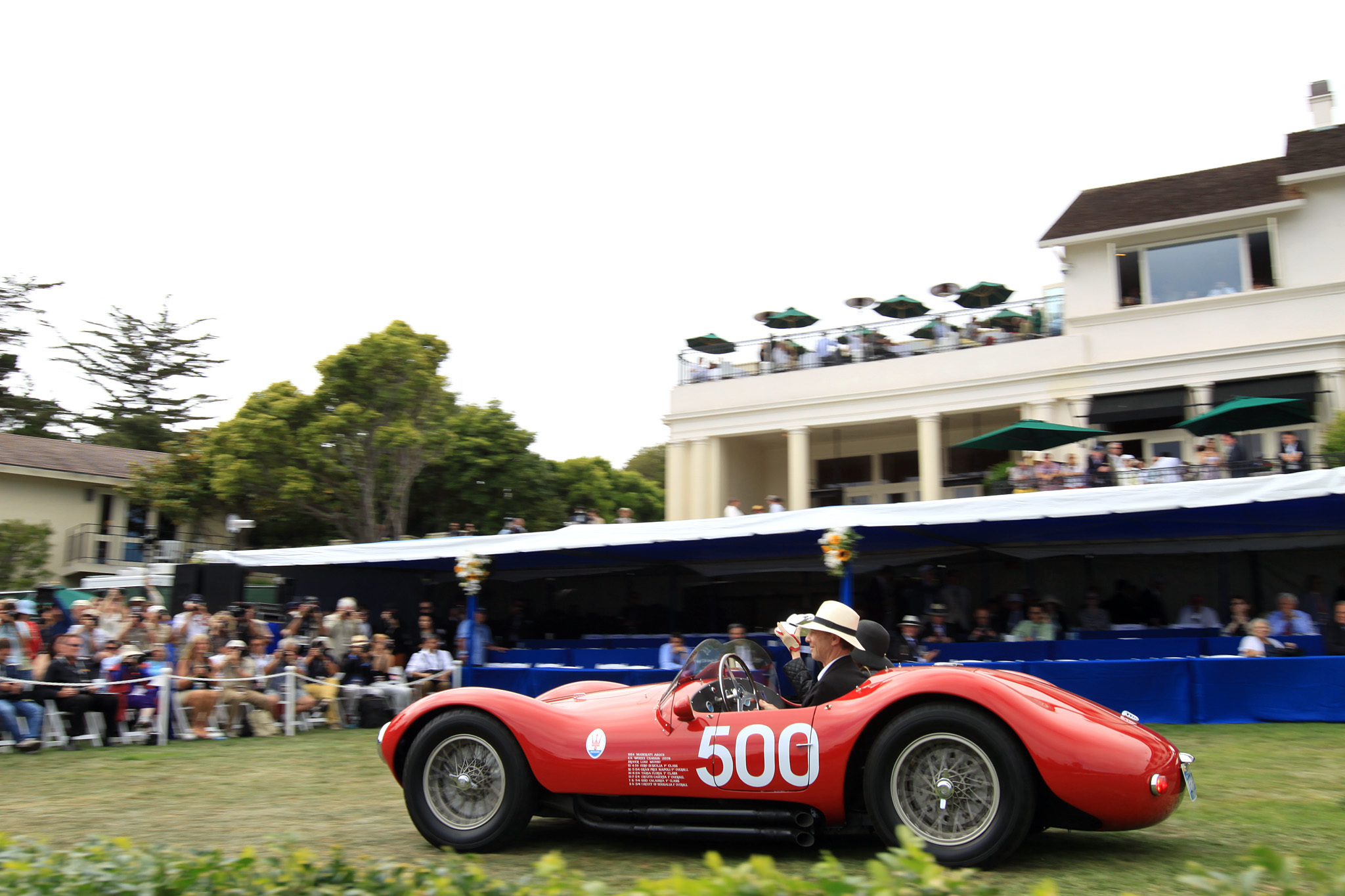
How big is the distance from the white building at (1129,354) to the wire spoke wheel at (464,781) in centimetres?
2019

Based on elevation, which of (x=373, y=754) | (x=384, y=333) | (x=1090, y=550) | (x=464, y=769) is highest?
(x=384, y=333)

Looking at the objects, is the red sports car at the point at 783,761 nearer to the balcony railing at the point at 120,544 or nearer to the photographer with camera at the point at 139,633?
Result: the photographer with camera at the point at 139,633

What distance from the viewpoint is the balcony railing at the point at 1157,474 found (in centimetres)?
1734

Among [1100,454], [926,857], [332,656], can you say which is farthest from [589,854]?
[1100,454]

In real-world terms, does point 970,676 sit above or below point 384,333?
below

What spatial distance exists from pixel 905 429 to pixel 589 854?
24719 millimetres

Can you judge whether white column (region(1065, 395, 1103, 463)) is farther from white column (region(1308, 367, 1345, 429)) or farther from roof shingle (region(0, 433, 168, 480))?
roof shingle (region(0, 433, 168, 480))

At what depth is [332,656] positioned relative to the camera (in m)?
15.6

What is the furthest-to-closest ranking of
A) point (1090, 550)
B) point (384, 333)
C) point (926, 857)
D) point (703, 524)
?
point (384, 333) → point (1090, 550) → point (703, 524) → point (926, 857)

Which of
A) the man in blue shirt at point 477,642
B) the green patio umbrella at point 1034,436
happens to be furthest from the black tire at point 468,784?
the green patio umbrella at point 1034,436

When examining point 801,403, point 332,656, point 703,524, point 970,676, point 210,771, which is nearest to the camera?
point 970,676

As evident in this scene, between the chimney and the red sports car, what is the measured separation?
25.6 meters

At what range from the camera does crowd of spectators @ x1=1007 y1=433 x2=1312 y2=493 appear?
1695 cm

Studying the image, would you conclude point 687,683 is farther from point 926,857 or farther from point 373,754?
point 373,754
